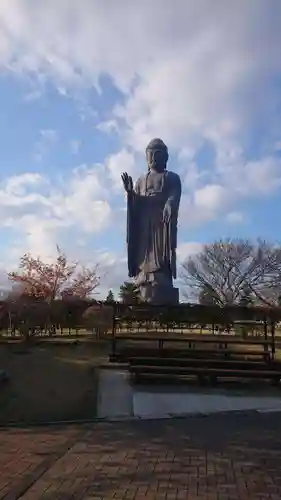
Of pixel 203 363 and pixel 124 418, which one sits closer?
pixel 124 418

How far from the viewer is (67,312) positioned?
71.6 ft

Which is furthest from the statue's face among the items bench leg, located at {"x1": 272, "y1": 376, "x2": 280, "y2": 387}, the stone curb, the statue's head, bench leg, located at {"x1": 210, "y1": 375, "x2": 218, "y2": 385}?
the stone curb

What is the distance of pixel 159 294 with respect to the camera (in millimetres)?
29812

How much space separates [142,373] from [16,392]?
302cm

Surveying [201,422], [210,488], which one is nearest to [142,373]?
[201,422]

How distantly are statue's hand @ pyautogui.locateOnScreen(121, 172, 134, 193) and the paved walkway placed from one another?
2328cm

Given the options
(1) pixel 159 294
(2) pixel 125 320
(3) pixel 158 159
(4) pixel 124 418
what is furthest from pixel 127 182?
(4) pixel 124 418

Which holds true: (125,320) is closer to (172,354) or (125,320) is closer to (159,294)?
(159,294)

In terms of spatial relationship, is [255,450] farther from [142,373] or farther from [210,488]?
[142,373]

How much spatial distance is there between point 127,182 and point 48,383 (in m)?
20.7

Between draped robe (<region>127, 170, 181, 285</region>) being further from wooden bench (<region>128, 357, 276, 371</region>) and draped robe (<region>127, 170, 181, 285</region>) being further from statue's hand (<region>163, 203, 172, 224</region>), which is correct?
wooden bench (<region>128, 357, 276, 371</region>)

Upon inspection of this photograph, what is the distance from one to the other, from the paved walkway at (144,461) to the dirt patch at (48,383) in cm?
123

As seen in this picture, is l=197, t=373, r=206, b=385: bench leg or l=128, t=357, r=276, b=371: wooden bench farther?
l=128, t=357, r=276, b=371: wooden bench

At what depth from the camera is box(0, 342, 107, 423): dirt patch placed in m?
8.85
